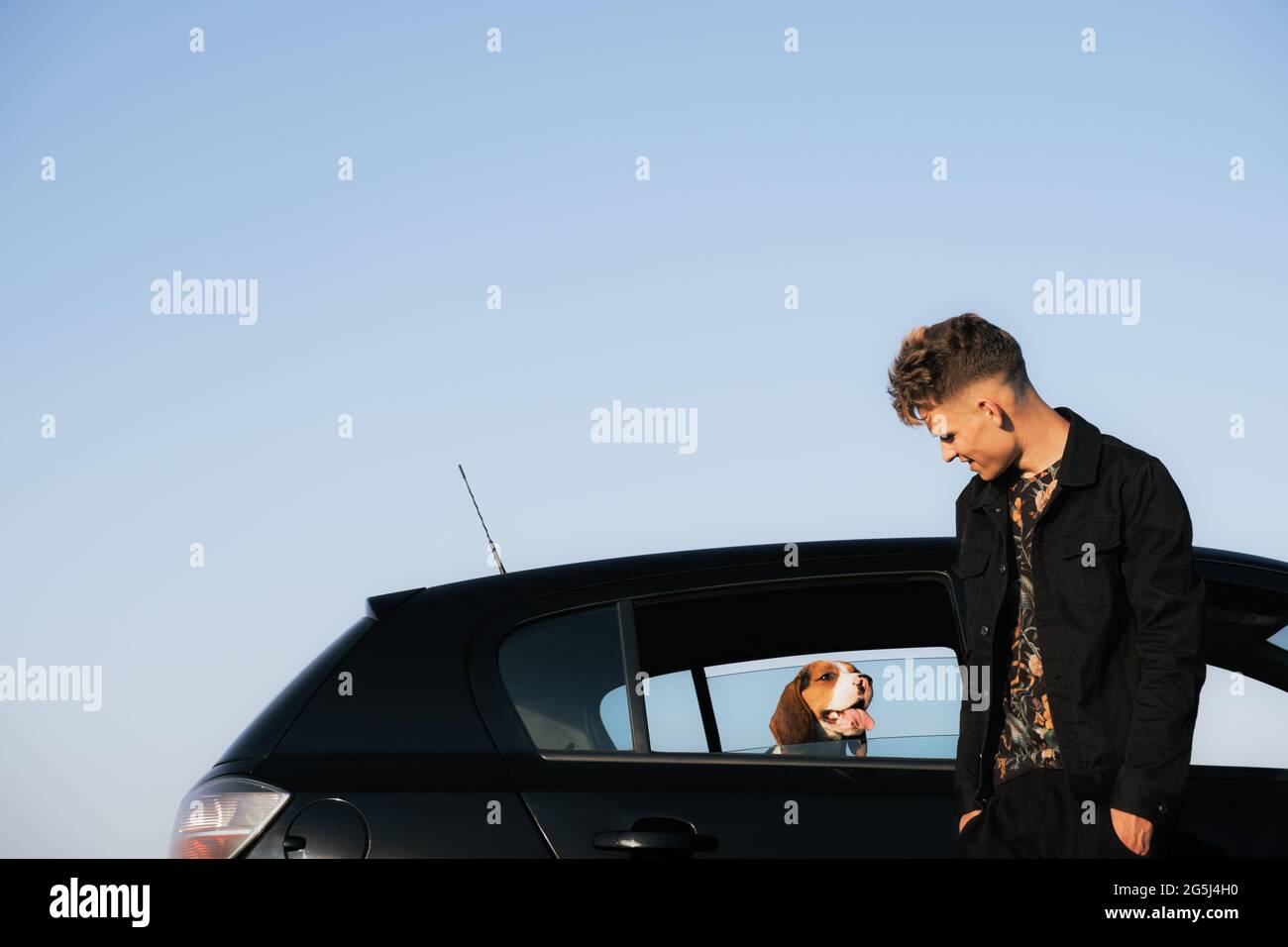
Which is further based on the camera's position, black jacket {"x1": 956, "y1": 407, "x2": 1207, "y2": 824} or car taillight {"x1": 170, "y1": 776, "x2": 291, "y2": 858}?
car taillight {"x1": 170, "y1": 776, "x2": 291, "y2": 858}

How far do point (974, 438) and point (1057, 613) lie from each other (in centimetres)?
40

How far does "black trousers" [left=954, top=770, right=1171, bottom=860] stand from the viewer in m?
2.56

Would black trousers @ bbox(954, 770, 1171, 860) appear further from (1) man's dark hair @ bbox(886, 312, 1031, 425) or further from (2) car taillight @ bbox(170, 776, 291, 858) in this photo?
(2) car taillight @ bbox(170, 776, 291, 858)

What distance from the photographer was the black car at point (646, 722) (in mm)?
2975

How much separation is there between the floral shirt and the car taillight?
158 cm

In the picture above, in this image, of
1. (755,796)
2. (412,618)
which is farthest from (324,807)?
(755,796)

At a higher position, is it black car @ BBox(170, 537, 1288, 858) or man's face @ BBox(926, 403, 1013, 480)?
man's face @ BBox(926, 403, 1013, 480)

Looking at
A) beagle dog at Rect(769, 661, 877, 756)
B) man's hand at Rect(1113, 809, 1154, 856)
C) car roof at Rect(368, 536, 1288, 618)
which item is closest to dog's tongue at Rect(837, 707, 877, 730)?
beagle dog at Rect(769, 661, 877, 756)

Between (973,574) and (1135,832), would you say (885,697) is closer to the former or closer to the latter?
(973,574)

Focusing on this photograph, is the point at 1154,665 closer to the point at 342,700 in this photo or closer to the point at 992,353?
the point at 992,353

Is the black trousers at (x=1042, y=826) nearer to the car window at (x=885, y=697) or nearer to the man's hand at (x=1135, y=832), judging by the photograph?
the man's hand at (x=1135, y=832)

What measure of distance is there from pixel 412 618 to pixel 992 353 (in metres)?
1.56

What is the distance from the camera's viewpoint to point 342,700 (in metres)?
3.22
